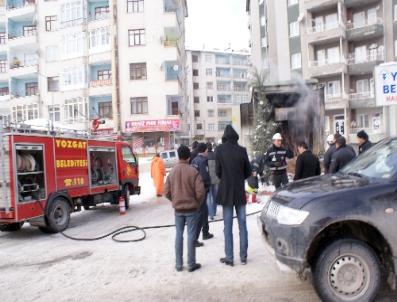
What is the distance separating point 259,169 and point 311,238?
29.9ft

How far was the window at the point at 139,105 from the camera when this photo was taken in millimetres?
40812

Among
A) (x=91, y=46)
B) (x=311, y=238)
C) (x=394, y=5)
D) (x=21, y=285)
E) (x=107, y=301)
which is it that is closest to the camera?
(x=311, y=238)

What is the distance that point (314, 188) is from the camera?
484cm

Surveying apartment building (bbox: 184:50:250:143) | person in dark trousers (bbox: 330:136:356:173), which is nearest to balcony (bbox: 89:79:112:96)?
person in dark trousers (bbox: 330:136:356:173)

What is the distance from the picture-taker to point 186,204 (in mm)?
6031

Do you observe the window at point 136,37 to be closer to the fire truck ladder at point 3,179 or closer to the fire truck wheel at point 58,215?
the fire truck wheel at point 58,215

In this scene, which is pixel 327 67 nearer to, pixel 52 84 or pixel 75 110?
pixel 75 110

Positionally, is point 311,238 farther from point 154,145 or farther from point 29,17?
point 29,17

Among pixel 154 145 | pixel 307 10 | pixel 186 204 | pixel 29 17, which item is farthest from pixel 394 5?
pixel 186 204

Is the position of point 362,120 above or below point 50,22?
below

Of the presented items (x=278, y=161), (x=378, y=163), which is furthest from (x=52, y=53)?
(x=378, y=163)

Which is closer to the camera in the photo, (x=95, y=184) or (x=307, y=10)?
(x=95, y=184)

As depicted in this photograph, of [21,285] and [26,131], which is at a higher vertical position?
[26,131]

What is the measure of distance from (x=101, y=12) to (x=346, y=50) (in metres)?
24.5
